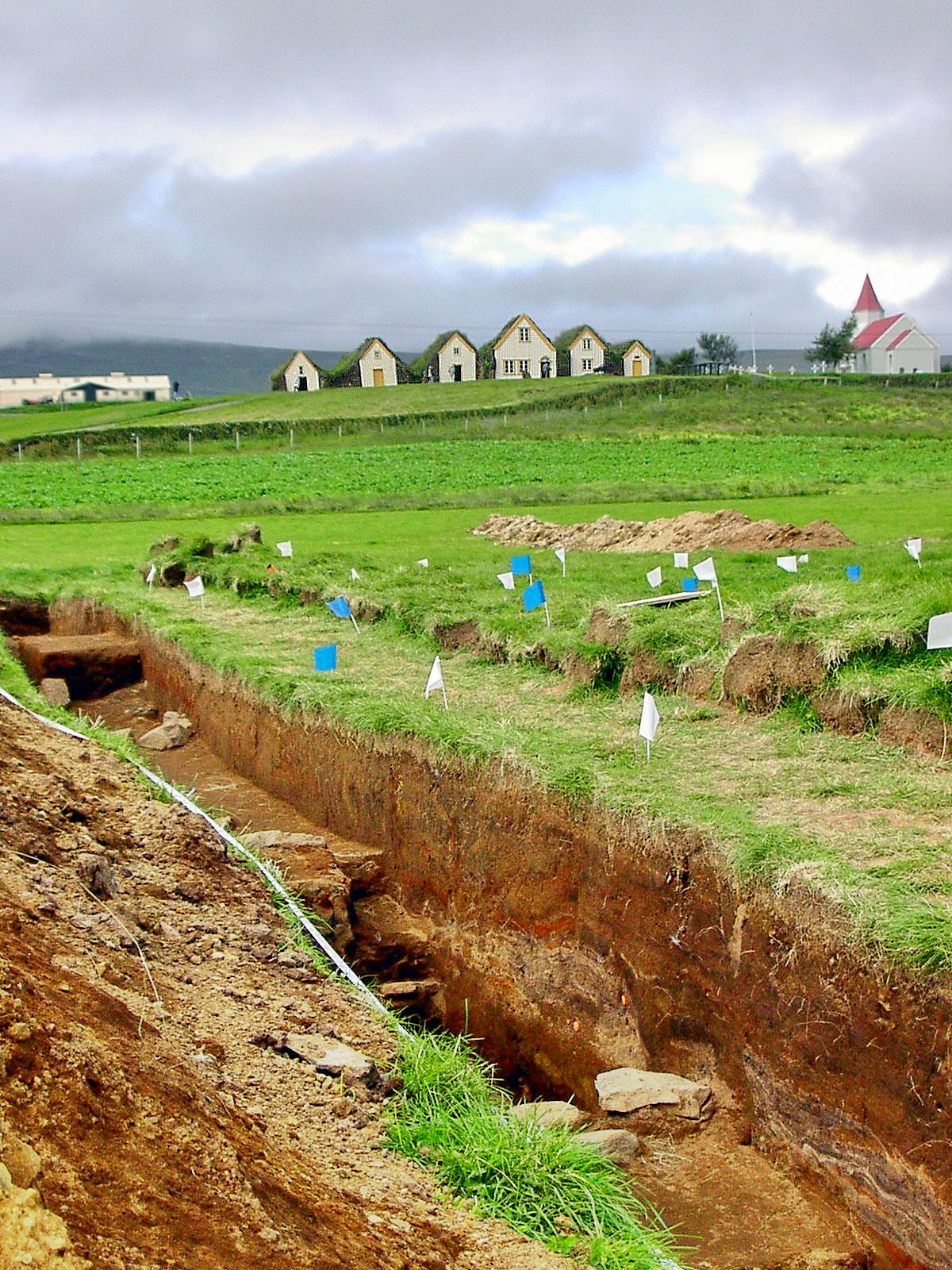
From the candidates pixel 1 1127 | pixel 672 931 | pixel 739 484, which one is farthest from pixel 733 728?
pixel 739 484

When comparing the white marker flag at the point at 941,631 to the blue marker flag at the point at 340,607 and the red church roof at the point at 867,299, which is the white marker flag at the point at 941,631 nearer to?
the blue marker flag at the point at 340,607

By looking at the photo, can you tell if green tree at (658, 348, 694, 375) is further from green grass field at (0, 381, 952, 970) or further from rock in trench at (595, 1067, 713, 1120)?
rock in trench at (595, 1067, 713, 1120)

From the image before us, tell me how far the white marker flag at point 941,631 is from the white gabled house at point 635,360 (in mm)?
82822

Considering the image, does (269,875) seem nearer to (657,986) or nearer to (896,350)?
(657,986)

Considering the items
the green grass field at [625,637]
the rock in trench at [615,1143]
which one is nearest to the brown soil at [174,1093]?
the rock in trench at [615,1143]

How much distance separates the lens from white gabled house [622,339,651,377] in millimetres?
88750

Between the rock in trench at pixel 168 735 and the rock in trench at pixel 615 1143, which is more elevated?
the rock in trench at pixel 168 735

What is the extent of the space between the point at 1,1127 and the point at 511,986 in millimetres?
5158

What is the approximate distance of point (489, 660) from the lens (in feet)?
40.1

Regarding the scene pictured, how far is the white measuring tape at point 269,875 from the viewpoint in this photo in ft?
22.7

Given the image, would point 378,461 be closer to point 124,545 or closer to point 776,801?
point 124,545

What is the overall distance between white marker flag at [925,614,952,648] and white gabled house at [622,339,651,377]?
82822 millimetres

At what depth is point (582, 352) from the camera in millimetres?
88375

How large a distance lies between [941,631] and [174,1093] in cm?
567
